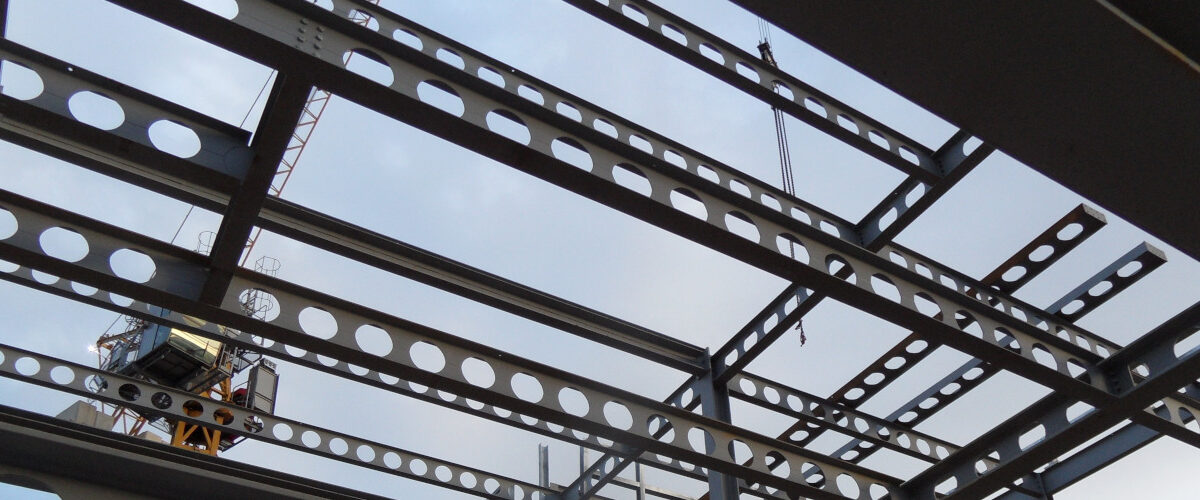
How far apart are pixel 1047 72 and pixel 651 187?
5.69 meters

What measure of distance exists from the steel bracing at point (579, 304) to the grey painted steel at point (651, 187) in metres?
0.02

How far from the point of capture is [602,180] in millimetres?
9703

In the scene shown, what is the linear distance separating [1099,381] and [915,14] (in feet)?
33.1

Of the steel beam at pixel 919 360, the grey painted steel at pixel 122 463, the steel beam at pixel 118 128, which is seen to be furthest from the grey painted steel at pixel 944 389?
the steel beam at pixel 118 128

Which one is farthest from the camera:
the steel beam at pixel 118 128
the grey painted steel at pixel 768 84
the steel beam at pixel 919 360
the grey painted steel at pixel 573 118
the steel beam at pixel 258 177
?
the steel beam at pixel 919 360

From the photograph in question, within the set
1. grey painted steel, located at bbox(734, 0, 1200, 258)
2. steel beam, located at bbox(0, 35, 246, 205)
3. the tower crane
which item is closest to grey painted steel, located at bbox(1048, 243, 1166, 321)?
grey painted steel, located at bbox(734, 0, 1200, 258)

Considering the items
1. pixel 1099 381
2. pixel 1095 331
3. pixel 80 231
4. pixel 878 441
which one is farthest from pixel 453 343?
pixel 1095 331

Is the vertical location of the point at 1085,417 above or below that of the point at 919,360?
below

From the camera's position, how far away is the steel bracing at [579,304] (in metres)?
8.88

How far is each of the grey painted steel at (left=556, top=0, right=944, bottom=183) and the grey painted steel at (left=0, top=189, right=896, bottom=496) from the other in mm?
3787

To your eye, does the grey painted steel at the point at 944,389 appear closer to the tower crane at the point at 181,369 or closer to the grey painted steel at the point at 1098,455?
the grey painted steel at the point at 1098,455

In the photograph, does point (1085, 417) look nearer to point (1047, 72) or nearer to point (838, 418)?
point (838, 418)

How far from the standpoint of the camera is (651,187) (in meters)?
10.3

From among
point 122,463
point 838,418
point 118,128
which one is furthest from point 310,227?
A: point 838,418
